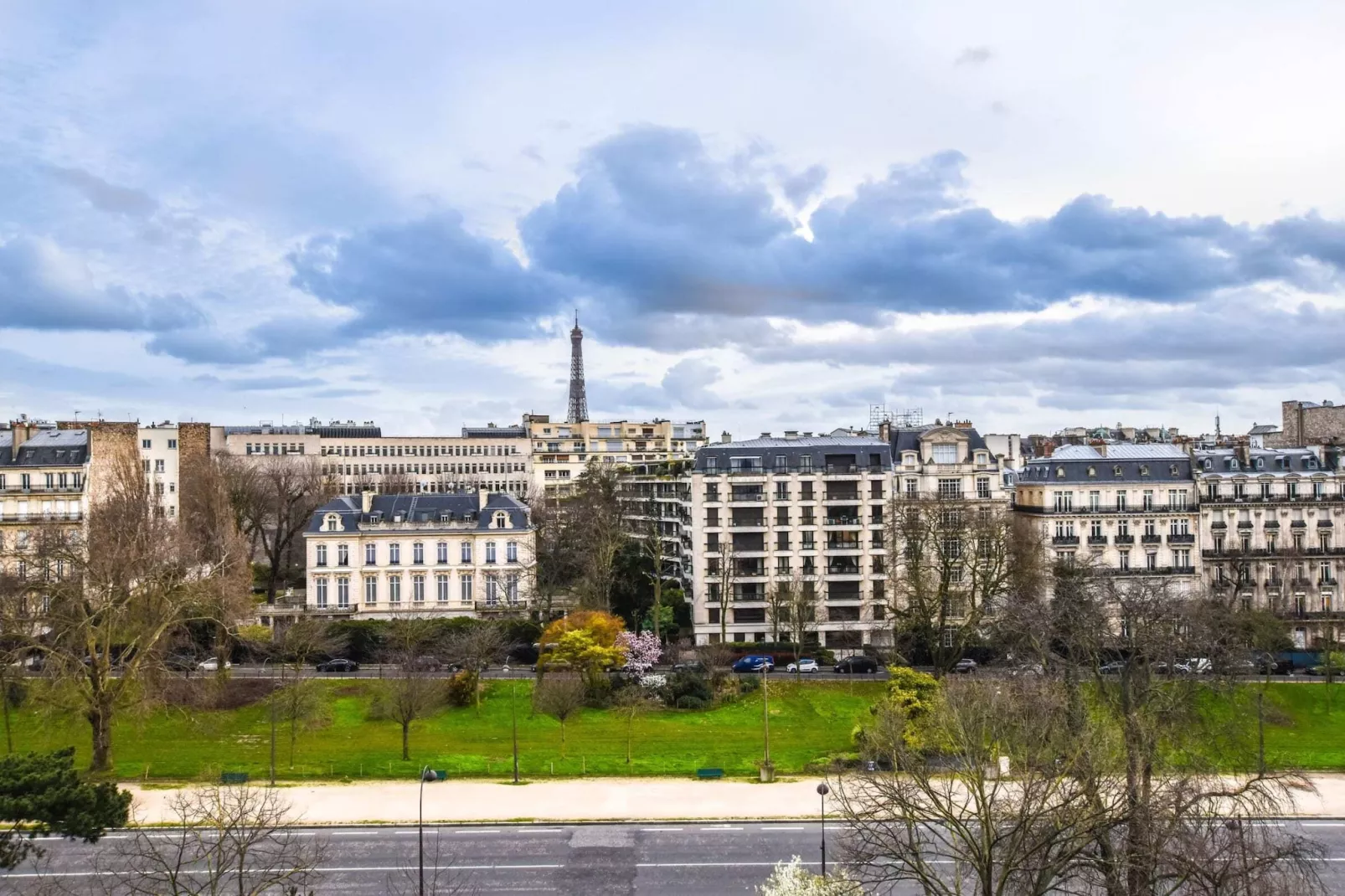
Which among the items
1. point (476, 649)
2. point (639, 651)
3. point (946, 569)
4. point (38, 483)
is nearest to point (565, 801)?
point (476, 649)

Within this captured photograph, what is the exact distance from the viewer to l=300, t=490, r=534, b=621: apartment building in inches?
2650

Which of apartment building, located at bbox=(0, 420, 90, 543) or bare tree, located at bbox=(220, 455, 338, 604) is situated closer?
apartment building, located at bbox=(0, 420, 90, 543)

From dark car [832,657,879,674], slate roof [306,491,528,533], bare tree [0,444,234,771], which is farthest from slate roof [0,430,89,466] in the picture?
dark car [832,657,879,674]

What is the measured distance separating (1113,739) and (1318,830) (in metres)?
10.2

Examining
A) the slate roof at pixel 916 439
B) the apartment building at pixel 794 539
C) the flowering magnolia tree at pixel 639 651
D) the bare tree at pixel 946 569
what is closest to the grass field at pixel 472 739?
the flowering magnolia tree at pixel 639 651

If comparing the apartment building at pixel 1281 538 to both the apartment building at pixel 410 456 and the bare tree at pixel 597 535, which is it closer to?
the bare tree at pixel 597 535

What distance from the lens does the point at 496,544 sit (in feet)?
225

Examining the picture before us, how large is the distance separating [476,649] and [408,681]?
8.08 meters

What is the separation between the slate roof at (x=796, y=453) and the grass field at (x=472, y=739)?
1800 cm

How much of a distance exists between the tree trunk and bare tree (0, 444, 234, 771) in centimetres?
3

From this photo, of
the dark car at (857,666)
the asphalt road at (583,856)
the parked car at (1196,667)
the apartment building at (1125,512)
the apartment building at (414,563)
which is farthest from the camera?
the apartment building at (1125,512)

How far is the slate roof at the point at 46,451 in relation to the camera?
→ 74.1 meters

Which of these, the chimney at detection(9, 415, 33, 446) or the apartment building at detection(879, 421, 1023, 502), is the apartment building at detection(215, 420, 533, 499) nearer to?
the chimney at detection(9, 415, 33, 446)

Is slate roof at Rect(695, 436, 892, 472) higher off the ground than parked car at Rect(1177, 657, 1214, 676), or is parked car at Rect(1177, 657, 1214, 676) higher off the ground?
slate roof at Rect(695, 436, 892, 472)
